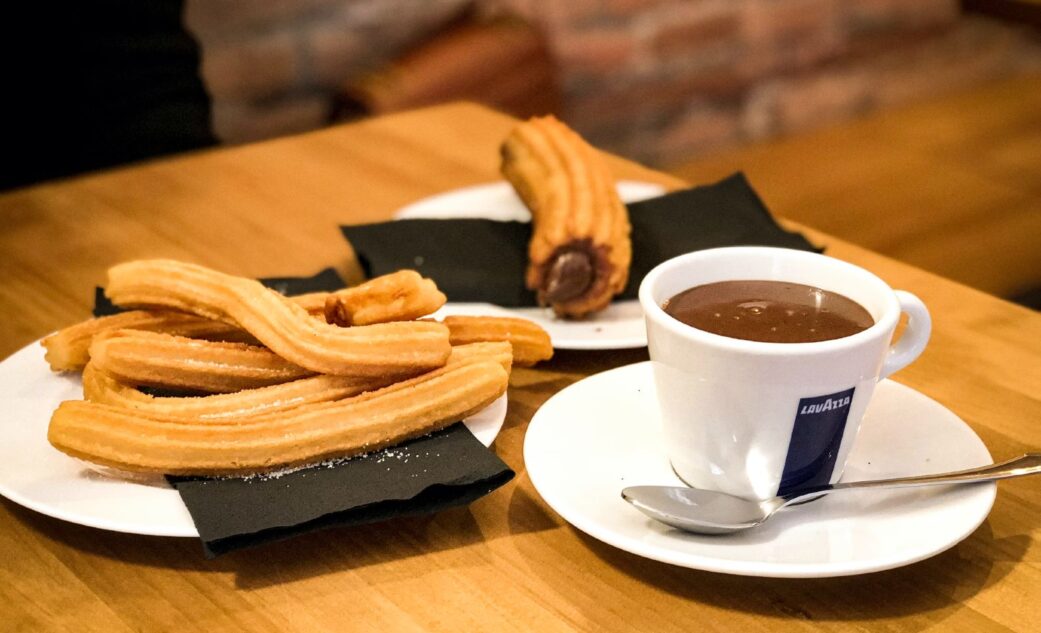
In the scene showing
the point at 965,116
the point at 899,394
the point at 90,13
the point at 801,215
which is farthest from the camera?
the point at 965,116

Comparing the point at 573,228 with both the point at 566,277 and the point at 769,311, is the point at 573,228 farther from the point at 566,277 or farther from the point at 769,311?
the point at 769,311

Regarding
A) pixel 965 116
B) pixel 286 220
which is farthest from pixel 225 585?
pixel 965 116

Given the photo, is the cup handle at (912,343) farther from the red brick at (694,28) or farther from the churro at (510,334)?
the red brick at (694,28)

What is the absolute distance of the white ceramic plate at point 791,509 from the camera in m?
0.54

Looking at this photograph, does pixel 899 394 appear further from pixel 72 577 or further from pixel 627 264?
pixel 72 577

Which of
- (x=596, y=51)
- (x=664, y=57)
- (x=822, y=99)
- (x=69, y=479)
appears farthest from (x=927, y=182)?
(x=69, y=479)

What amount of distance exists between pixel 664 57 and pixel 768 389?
1.84 metres

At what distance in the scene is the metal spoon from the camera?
557mm

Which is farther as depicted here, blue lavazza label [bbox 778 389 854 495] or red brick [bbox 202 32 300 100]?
red brick [bbox 202 32 300 100]

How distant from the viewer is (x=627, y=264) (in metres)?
0.86

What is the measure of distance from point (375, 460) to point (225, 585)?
0.32 feet

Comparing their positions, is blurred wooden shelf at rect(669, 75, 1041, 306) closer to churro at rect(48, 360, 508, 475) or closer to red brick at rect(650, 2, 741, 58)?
red brick at rect(650, 2, 741, 58)

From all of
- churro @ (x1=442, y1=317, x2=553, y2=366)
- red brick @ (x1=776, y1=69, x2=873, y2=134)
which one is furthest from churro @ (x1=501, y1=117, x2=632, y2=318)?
red brick @ (x1=776, y1=69, x2=873, y2=134)

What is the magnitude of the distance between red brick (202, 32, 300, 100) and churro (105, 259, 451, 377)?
1228 mm
